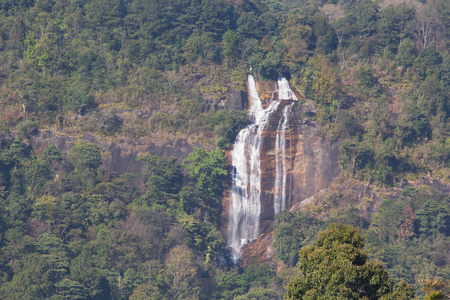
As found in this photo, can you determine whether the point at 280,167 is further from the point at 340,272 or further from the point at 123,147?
the point at 340,272

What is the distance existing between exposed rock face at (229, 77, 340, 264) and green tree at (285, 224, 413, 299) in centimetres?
3566

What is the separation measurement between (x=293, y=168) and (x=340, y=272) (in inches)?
1579

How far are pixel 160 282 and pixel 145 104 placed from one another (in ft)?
63.5

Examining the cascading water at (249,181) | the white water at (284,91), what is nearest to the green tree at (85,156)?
the cascading water at (249,181)

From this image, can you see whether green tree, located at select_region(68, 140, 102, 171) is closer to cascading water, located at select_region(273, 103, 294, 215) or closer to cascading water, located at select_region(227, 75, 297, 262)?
cascading water, located at select_region(227, 75, 297, 262)

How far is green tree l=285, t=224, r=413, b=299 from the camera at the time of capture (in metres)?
22.3

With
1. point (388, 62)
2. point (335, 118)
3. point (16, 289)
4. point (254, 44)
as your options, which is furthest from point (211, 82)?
point (16, 289)

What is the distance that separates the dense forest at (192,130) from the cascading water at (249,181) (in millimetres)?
1396

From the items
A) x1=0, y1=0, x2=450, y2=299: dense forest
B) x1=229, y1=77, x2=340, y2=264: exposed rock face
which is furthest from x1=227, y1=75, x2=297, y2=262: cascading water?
x1=0, y1=0, x2=450, y2=299: dense forest

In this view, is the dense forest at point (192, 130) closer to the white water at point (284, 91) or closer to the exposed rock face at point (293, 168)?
the white water at point (284, 91)

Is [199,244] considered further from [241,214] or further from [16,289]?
[16,289]

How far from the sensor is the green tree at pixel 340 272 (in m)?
22.3

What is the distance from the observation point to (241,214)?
60.8 m

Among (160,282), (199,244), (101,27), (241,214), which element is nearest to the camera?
(160,282)
